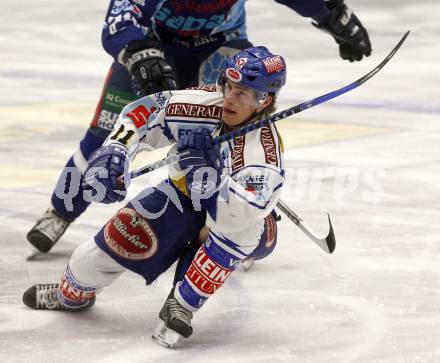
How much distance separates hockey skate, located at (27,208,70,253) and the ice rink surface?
0.22 feet

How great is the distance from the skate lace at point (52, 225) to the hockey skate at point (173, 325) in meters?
1.17

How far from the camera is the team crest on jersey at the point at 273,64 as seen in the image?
3.61 metres

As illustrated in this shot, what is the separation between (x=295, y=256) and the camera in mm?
4730

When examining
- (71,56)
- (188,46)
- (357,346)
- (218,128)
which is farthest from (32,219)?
(71,56)

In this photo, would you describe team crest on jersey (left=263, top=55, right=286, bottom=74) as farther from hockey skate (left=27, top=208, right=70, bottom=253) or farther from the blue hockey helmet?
hockey skate (left=27, top=208, right=70, bottom=253)

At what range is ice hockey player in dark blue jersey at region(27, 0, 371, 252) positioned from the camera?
4.27 meters

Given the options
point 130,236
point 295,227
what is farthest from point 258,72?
point 295,227

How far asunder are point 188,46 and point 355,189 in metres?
1.59

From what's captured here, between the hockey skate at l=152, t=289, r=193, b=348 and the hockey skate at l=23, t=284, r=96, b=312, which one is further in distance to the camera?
the hockey skate at l=23, t=284, r=96, b=312

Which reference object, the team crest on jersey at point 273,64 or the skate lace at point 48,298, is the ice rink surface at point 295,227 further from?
the team crest on jersey at point 273,64

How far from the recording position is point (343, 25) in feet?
15.1

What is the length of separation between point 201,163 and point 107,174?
0.99 ft

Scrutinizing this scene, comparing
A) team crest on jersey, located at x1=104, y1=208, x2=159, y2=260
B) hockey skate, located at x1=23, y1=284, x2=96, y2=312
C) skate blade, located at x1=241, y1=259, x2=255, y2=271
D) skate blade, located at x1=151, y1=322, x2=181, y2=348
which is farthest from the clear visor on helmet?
skate blade, located at x1=241, y1=259, x2=255, y2=271

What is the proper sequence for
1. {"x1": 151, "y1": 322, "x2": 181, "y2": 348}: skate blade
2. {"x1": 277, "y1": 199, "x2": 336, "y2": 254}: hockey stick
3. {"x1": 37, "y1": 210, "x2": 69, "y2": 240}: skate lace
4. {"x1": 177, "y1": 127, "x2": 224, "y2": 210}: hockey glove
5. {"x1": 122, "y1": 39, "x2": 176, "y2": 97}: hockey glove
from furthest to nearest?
1. {"x1": 37, "y1": 210, "x2": 69, "y2": 240}: skate lace
2. {"x1": 277, "y1": 199, "x2": 336, "y2": 254}: hockey stick
3. {"x1": 122, "y1": 39, "x2": 176, "y2": 97}: hockey glove
4. {"x1": 151, "y1": 322, "x2": 181, "y2": 348}: skate blade
5. {"x1": 177, "y1": 127, "x2": 224, "y2": 210}: hockey glove
